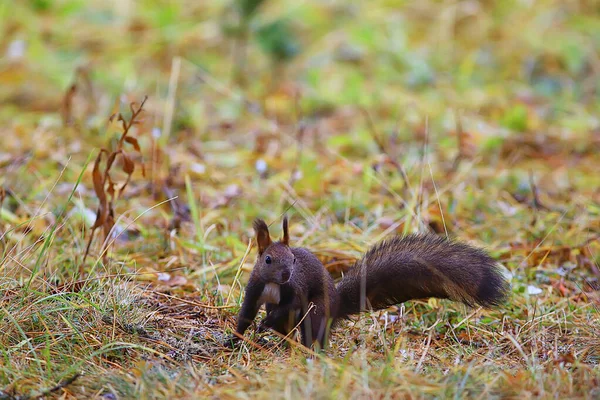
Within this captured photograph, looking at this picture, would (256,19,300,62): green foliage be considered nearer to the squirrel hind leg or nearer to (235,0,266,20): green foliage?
(235,0,266,20): green foliage

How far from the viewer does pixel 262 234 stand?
2512 millimetres

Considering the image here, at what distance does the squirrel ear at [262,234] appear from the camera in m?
2.51

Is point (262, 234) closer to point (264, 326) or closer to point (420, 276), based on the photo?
point (264, 326)

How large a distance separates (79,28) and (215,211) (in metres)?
Answer: 4.47

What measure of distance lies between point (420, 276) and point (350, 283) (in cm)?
26

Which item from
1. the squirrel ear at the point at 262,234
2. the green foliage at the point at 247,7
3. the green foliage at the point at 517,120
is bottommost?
the green foliage at the point at 517,120

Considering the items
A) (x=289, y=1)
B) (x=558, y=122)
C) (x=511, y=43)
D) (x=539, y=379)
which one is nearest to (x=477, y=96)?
(x=558, y=122)

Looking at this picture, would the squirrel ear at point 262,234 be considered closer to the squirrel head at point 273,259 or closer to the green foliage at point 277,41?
the squirrel head at point 273,259

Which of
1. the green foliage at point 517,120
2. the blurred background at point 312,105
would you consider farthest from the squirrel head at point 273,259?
the green foliage at point 517,120

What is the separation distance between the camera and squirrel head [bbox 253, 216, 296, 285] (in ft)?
8.12

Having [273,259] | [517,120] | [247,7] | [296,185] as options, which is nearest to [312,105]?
[247,7]

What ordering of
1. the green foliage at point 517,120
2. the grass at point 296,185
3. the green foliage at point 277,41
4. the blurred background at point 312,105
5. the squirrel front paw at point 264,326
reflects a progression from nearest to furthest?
the grass at point 296,185, the squirrel front paw at point 264,326, the blurred background at point 312,105, the green foliage at point 517,120, the green foliage at point 277,41

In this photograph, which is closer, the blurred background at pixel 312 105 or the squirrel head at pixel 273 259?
the squirrel head at pixel 273 259

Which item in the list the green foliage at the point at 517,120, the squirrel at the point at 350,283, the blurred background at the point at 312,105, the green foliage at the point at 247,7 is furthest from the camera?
the green foliage at the point at 247,7
